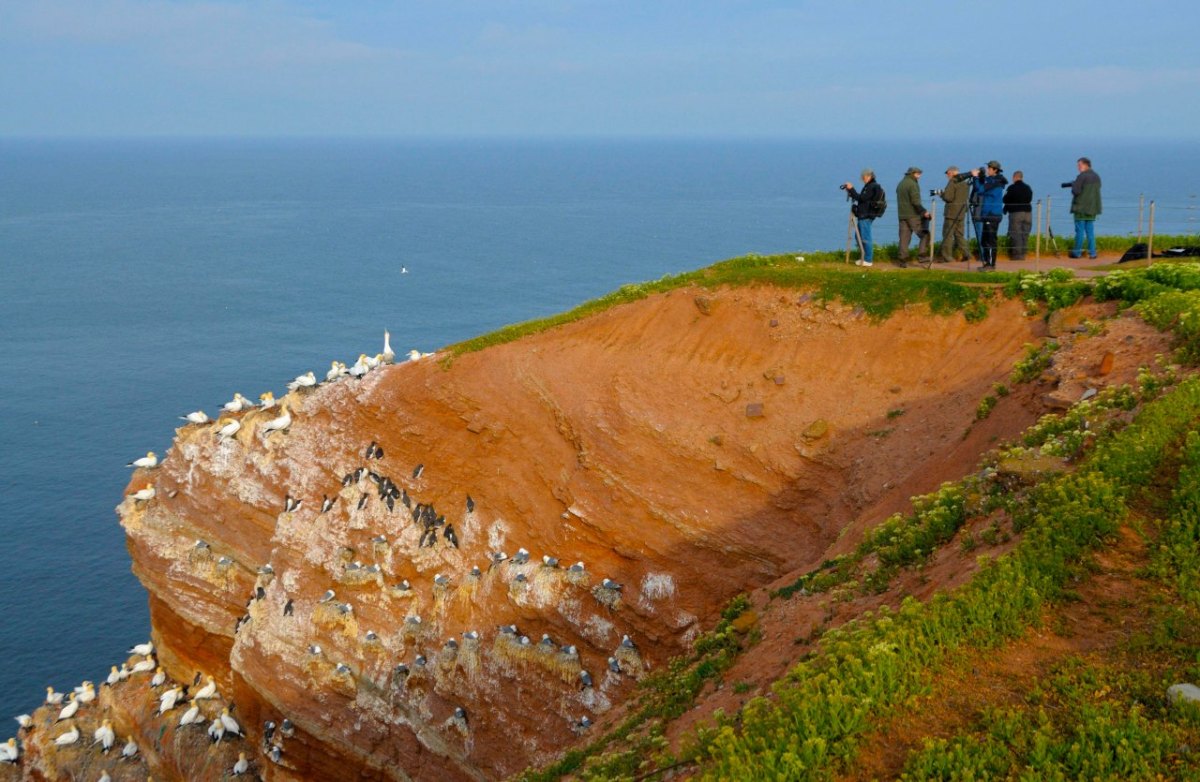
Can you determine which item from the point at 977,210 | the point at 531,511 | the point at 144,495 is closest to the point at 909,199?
the point at 977,210

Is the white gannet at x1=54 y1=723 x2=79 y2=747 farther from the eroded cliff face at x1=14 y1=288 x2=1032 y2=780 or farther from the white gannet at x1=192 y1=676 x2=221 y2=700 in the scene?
the white gannet at x1=192 y1=676 x2=221 y2=700

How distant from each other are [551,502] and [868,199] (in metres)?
13.3

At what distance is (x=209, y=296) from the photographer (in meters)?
97.8

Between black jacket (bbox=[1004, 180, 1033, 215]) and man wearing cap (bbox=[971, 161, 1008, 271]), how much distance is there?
23 cm

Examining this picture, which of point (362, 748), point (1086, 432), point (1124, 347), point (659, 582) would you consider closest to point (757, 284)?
point (659, 582)

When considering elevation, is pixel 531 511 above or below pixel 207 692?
above

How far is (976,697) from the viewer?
11281 millimetres

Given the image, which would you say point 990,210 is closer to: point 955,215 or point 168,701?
point 955,215

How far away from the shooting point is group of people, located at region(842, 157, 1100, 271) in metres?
29.4

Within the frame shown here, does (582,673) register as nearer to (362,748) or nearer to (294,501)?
(362,748)

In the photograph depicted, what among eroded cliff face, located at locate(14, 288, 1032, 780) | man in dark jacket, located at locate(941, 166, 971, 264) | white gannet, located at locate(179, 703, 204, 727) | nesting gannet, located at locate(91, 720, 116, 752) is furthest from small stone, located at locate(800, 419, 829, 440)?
nesting gannet, located at locate(91, 720, 116, 752)

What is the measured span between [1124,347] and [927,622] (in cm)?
985

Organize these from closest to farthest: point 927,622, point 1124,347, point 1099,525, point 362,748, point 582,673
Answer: point 927,622, point 1099,525, point 1124,347, point 582,673, point 362,748

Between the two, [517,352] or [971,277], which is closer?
[971,277]
